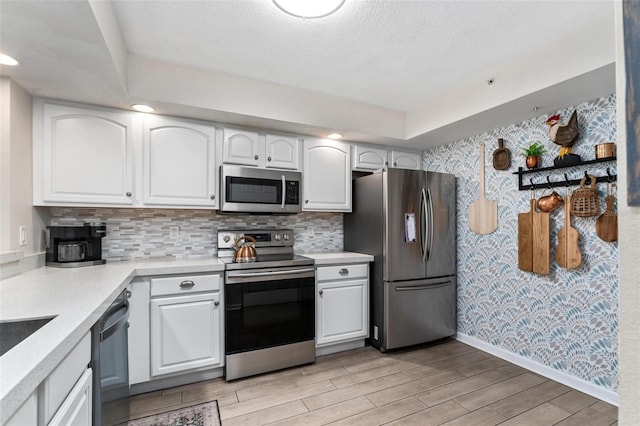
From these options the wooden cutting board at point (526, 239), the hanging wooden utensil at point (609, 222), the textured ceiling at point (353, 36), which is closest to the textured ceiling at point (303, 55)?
the textured ceiling at point (353, 36)

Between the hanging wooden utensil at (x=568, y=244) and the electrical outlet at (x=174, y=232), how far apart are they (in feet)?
10.2

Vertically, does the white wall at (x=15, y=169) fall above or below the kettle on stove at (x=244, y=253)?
above

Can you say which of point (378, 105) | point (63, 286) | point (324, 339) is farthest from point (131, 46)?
point (324, 339)

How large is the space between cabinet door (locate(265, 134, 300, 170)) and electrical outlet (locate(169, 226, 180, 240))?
0.99 meters

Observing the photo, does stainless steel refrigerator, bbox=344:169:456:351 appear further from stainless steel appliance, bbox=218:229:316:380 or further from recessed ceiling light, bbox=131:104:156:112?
recessed ceiling light, bbox=131:104:156:112

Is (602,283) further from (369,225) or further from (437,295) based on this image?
(369,225)

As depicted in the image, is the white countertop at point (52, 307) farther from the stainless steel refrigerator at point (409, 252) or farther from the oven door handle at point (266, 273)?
the stainless steel refrigerator at point (409, 252)

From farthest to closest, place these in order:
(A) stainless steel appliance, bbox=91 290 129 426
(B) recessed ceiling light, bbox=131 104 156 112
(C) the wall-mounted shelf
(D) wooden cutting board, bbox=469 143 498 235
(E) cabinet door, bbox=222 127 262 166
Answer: (D) wooden cutting board, bbox=469 143 498 235 → (E) cabinet door, bbox=222 127 262 166 → (B) recessed ceiling light, bbox=131 104 156 112 → (C) the wall-mounted shelf → (A) stainless steel appliance, bbox=91 290 129 426

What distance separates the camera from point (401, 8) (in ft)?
5.50

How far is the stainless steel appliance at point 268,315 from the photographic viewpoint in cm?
230

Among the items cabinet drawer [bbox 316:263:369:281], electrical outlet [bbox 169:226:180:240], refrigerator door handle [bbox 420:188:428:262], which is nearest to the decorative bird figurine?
refrigerator door handle [bbox 420:188:428:262]

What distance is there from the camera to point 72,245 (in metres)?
2.09

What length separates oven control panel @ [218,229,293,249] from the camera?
2803mm

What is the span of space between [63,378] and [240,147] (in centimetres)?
205
